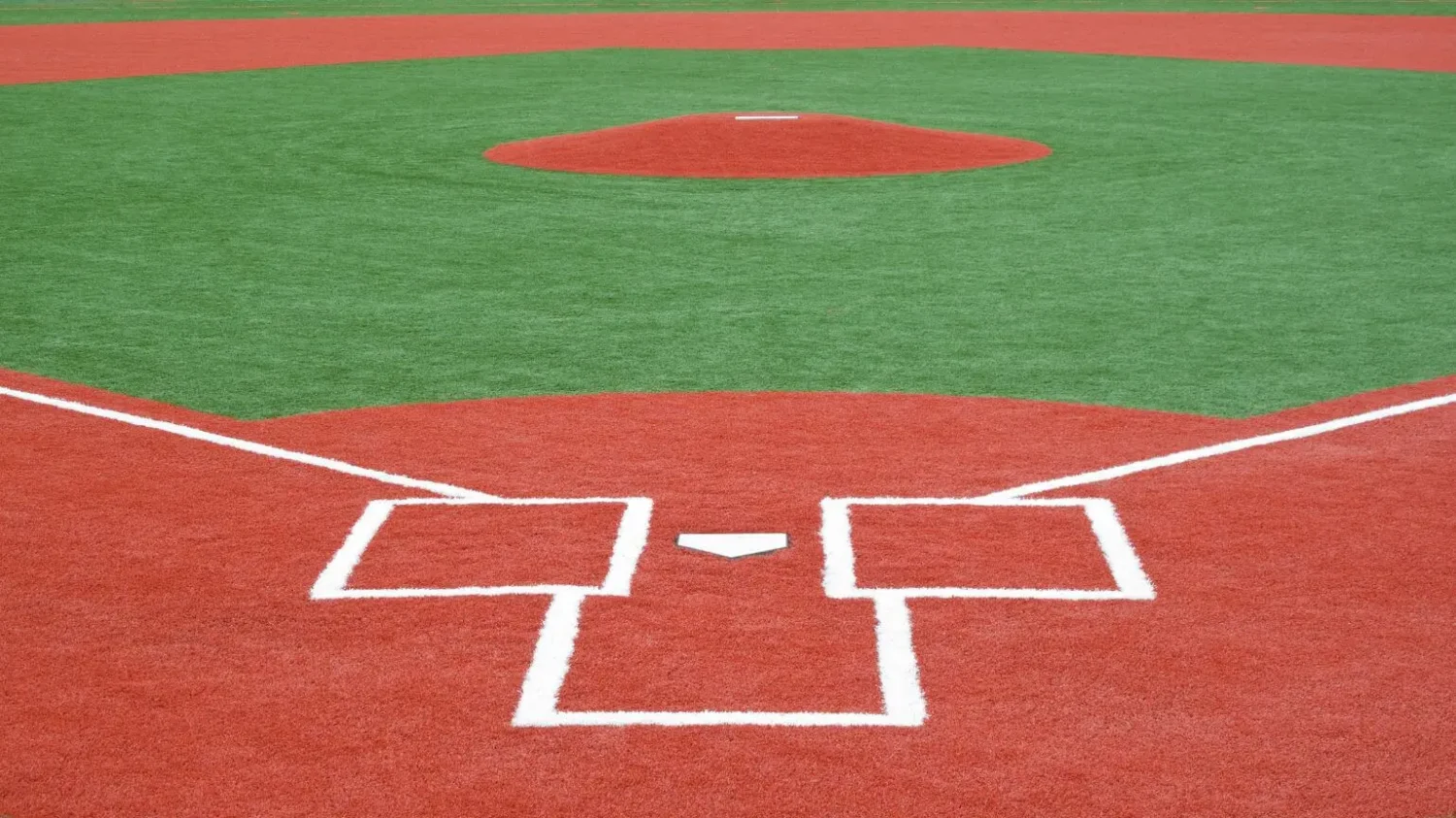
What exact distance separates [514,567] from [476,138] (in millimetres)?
11852

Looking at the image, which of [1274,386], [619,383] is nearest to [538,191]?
[619,383]

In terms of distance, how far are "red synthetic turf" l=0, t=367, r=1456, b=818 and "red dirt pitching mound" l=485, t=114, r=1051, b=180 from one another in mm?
7691

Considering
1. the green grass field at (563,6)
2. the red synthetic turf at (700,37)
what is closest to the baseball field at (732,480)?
the red synthetic turf at (700,37)

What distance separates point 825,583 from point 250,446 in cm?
264

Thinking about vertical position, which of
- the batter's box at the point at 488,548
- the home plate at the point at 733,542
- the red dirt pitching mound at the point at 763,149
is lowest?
the red dirt pitching mound at the point at 763,149

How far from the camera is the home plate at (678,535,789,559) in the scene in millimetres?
5648

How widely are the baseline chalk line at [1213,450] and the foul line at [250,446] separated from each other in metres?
1.87

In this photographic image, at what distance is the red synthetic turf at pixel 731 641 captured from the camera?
13.6ft

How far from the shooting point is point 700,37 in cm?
3011

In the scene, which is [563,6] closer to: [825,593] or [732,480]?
[732,480]

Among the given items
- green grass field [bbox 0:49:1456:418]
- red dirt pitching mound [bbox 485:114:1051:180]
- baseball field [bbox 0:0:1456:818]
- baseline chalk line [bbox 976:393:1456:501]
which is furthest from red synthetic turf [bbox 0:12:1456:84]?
baseline chalk line [bbox 976:393:1456:501]

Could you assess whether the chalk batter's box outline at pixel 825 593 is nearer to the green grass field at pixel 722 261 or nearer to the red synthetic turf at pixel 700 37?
the green grass field at pixel 722 261

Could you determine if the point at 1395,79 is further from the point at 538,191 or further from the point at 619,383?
the point at 619,383

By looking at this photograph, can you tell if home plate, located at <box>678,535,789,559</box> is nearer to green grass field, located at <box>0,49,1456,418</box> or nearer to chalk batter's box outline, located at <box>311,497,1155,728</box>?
chalk batter's box outline, located at <box>311,497,1155,728</box>
